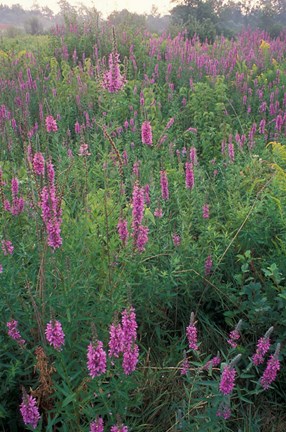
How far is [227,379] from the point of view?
5.82 ft

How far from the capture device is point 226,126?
5805 millimetres

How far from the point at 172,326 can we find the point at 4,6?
235ft

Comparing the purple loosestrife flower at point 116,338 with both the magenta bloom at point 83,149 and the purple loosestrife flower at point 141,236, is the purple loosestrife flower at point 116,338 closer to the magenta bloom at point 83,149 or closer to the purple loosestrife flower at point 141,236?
the purple loosestrife flower at point 141,236

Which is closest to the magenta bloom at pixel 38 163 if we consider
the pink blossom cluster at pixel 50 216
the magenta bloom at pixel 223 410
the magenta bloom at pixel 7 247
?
the pink blossom cluster at pixel 50 216

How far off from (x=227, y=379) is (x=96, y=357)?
54cm

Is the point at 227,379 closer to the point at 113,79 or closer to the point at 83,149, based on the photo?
the point at 83,149

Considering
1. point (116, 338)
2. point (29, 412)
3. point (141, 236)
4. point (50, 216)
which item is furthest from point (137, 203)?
point (29, 412)

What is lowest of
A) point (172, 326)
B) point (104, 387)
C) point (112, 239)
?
point (172, 326)

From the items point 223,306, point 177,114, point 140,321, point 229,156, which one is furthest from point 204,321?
point 177,114

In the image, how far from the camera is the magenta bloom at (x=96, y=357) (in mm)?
1652

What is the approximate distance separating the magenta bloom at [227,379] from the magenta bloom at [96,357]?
488 millimetres

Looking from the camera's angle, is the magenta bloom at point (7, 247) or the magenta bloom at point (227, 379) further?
the magenta bloom at point (7, 247)

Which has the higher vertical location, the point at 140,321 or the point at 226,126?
the point at 226,126

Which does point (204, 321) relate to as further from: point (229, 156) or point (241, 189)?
point (229, 156)
